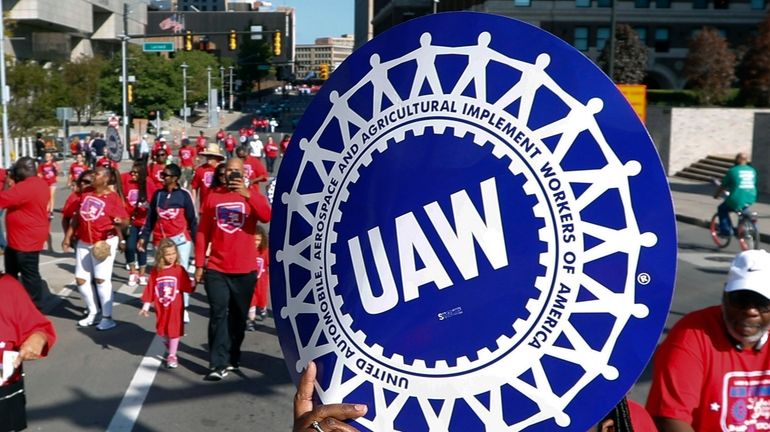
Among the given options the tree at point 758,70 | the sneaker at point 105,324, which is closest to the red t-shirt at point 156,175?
the sneaker at point 105,324

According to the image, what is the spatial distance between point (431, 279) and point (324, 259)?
9.0 inches

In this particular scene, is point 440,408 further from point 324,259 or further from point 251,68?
point 251,68

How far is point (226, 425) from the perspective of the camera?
255 inches

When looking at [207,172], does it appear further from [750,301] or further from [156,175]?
[750,301]

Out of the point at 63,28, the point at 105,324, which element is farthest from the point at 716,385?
the point at 63,28

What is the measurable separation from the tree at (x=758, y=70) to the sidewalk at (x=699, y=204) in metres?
7.50

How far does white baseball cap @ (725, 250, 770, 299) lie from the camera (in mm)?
2680

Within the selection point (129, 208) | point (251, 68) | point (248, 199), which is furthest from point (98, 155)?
point (251, 68)

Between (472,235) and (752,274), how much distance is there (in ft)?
5.02

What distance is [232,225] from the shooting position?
7.23 meters

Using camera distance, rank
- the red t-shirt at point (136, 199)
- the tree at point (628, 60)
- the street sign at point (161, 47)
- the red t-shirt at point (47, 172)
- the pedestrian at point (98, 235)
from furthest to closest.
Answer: the tree at point (628, 60), the street sign at point (161, 47), the red t-shirt at point (47, 172), the red t-shirt at point (136, 199), the pedestrian at point (98, 235)

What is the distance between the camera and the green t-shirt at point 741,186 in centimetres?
1490

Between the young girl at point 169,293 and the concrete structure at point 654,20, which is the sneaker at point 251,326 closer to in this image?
the young girl at point 169,293

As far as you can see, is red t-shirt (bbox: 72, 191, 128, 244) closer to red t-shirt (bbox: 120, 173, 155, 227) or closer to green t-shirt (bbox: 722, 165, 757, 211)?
red t-shirt (bbox: 120, 173, 155, 227)
